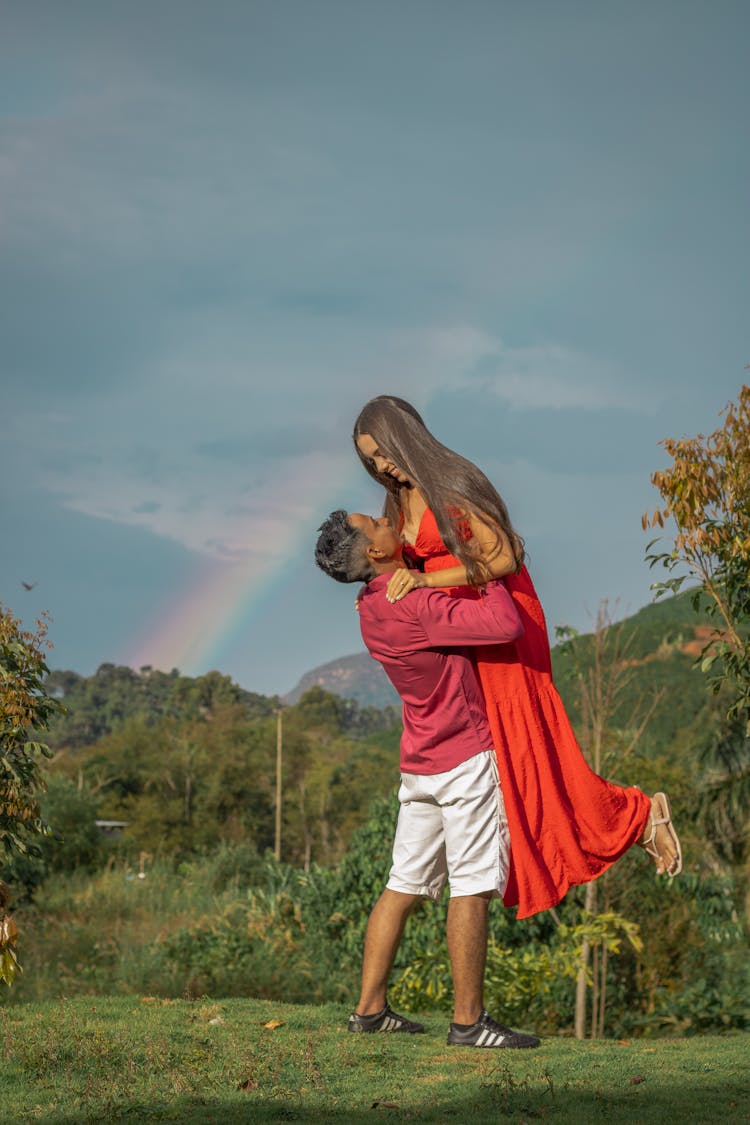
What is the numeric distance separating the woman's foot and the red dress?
0.05 m

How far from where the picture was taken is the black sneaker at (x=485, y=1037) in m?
4.57

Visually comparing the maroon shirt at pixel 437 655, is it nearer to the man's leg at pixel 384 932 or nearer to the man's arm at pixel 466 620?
the man's arm at pixel 466 620

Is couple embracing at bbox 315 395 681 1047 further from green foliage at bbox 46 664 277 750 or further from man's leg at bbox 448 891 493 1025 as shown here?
green foliage at bbox 46 664 277 750

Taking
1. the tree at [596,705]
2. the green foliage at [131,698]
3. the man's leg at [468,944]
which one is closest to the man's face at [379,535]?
the man's leg at [468,944]

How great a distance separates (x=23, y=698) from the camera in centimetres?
528

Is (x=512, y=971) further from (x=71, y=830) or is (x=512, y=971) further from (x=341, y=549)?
(x=71, y=830)

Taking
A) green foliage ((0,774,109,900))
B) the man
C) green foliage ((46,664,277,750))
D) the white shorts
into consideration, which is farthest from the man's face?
green foliage ((46,664,277,750))

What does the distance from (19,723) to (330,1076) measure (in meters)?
2.13

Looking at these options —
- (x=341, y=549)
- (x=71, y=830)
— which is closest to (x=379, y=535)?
(x=341, y=549)

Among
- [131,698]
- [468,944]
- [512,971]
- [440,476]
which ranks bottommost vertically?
[512,971]

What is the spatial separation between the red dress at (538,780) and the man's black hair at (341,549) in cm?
36

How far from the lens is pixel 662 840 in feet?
15.6

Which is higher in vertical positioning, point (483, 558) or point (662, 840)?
point (483, 558)

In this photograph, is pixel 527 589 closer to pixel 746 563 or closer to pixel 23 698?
pixel 746 563
